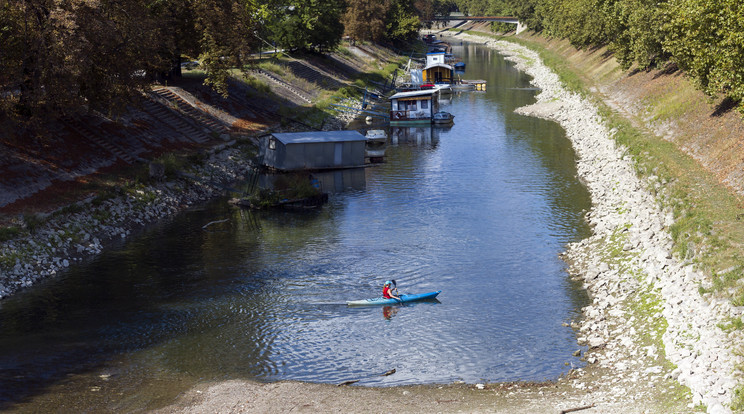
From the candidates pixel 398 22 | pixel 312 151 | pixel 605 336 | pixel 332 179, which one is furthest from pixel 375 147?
pixel 398 22

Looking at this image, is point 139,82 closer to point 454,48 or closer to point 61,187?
point 61,187

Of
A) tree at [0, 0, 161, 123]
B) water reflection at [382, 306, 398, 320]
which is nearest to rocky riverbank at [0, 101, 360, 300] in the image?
tree at [0, 0, 161, 123]

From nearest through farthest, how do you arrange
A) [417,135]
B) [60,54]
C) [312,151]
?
[60,54]
[312,151]
[417,135]

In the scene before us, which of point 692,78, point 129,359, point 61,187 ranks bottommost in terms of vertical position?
point 129,359

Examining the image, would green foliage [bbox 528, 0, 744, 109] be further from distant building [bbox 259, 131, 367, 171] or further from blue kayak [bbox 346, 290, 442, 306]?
distant building [bbox 259, 131, 367, 171]

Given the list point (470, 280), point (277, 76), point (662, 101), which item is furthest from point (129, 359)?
point (277, 76)

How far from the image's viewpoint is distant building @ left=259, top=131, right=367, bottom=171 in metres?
56.7

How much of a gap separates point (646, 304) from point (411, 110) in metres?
55.8

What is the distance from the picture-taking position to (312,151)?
189ft

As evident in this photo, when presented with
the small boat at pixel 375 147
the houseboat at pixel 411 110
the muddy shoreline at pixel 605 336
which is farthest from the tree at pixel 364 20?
the muddy shoreline at pixel 605 336

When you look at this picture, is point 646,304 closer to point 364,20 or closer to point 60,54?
point 60,54

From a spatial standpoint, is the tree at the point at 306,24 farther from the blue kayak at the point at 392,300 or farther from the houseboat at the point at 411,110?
the blue kayak at the point at 392,300

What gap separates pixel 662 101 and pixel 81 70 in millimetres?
43804

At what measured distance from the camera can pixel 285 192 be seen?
4966cm
